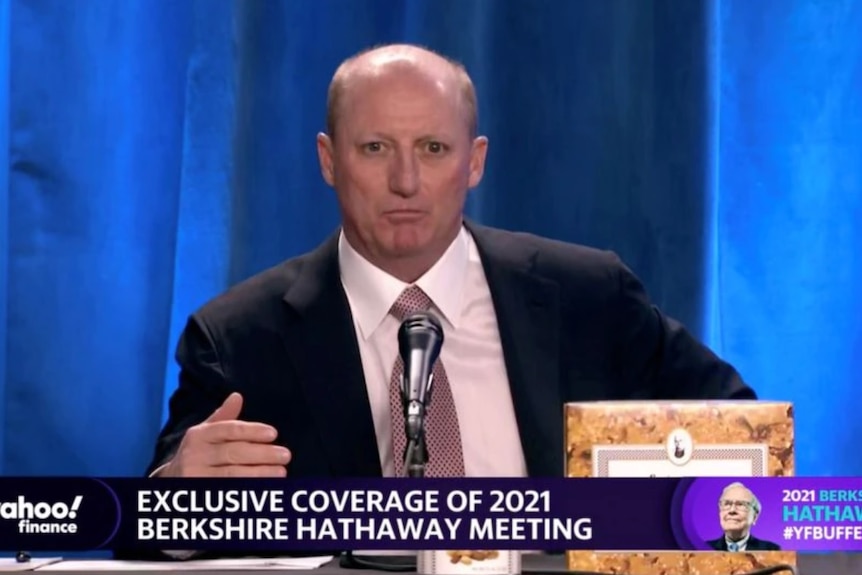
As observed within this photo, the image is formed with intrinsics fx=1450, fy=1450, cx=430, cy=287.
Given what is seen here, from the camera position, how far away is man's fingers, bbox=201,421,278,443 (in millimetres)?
1816

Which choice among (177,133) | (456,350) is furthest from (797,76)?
(177,133)

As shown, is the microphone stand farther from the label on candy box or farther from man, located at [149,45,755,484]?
man, located at [149,45,755,484]

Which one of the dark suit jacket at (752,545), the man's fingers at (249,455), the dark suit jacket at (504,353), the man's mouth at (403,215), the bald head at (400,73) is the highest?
the bald head at (400,73)

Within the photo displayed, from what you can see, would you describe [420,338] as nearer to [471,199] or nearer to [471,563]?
[471,563]

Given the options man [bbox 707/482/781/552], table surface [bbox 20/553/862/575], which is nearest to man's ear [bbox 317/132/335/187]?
table surface [bbox 20/553/862/575]

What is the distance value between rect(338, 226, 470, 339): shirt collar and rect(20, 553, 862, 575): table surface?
2.29ft

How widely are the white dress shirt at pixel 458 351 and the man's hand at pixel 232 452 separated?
51cm

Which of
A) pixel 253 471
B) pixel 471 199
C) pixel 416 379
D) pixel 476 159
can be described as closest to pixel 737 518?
pixel 416 379

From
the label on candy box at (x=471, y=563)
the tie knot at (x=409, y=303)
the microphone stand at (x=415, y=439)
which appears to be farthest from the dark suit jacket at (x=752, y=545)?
the tie knot at (x=409, y=303)

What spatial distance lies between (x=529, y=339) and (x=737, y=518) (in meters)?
0.92

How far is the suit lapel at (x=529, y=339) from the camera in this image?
7.77ft

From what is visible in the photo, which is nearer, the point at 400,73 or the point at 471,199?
the point at 400,73

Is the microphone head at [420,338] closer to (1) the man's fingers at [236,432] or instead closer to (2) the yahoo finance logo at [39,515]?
(1) the man's fingers at [236,432]

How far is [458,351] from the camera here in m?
2.47
